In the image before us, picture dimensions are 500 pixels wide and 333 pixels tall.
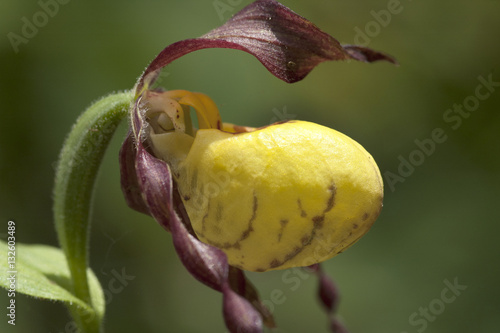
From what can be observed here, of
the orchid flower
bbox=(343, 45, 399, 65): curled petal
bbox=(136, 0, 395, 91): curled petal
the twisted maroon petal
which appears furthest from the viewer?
the twisted maroon petal

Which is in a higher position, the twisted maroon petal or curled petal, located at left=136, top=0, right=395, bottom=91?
curled petal, located at left=136, top=0, right=395, bottom=91

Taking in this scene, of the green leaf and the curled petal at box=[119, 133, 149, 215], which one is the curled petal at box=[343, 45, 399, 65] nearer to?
the curled petal at box=[119, 133, 149, 215]

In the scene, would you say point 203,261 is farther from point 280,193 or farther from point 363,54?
point 363,54

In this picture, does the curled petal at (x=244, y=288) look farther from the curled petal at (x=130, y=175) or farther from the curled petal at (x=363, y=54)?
the curled petal at (x=363, y=54)

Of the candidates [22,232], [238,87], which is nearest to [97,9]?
[238,87]

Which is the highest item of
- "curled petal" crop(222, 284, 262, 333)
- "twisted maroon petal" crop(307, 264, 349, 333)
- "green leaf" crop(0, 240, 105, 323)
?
"curled petal" crop(222, 284, 262, 333)

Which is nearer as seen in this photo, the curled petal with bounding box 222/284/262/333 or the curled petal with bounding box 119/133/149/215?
the curled petal with bounding box 222/284/262/333

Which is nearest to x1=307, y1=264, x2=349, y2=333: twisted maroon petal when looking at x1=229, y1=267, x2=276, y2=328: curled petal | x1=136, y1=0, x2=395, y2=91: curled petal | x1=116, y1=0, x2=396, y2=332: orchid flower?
x1=229, y1=267, x2=276, y2=328: curled petal
